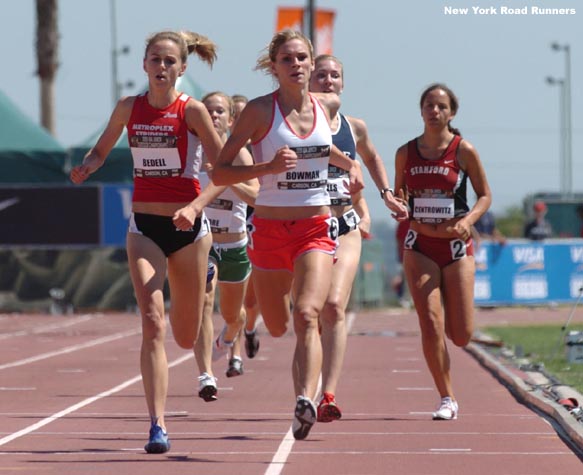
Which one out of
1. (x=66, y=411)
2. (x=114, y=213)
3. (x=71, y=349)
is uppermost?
(x=114, y=213)

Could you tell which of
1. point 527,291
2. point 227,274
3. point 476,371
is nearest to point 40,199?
point 527,291

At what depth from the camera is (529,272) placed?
32.4 metres

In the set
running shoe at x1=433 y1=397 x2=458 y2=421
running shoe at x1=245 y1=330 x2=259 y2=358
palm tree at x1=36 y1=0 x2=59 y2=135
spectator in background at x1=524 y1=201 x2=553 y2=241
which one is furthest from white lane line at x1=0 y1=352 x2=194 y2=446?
palm tree at x1=36 y1=0 x2=59 y2=135

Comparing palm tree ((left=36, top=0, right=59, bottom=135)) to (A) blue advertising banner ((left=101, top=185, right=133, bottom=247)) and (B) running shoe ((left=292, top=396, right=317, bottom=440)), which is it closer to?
(A) blue advertising banner ((left=101, top=185, right=133, bottom=247))

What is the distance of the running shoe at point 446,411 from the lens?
11258 millimetres

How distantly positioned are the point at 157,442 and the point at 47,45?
1343 inches

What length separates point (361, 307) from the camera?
1345 inches

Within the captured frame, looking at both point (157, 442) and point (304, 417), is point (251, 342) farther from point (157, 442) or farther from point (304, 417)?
point (304, 417)

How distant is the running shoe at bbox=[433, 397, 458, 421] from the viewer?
36.9 ft

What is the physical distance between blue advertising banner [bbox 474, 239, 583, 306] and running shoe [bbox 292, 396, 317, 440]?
23.2 meters

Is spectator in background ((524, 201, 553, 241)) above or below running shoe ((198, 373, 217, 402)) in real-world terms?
above

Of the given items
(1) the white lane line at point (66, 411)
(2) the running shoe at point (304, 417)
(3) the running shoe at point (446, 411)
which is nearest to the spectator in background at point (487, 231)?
(1) the white lane line at point (66, 411)

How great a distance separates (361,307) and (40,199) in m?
6.99

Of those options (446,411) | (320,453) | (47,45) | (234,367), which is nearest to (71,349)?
(234,367)
